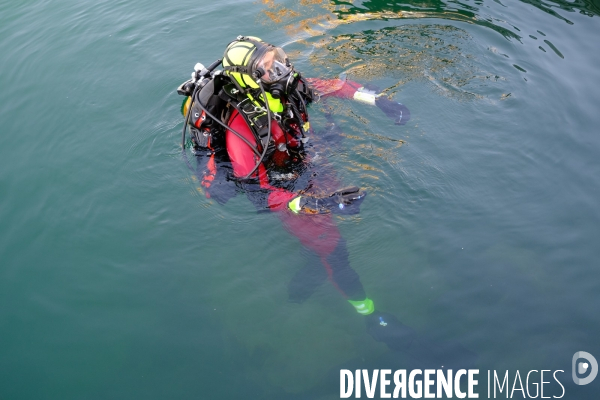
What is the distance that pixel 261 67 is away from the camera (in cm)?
350

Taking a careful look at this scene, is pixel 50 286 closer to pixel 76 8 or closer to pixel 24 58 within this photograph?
pixel 24 58

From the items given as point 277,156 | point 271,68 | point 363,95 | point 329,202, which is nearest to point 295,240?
point 329,202

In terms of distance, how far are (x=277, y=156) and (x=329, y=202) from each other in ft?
2.91

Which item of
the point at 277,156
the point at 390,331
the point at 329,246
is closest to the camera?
the point at 390,331

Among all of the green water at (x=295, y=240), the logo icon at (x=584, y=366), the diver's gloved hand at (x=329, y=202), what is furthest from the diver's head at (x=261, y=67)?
the logo icon at (x=584, y=366)

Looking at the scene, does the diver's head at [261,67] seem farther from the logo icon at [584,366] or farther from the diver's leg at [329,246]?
the logo icon at [584,366]

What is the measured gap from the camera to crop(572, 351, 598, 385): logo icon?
10.0ft

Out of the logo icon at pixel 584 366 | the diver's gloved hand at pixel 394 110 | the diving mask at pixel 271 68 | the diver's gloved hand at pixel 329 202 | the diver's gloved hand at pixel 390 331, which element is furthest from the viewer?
the diver's gloved hand at pixel 394 110

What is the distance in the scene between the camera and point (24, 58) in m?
6.57

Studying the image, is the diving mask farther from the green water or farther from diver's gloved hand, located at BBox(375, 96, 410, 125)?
diver's gloved hand, located at BBox(375, 96, 410, 125)

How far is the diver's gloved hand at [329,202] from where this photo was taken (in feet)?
11.9

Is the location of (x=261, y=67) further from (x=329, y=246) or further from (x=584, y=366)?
(x=584, y=366)

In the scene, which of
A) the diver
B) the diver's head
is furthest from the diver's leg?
the diver's head

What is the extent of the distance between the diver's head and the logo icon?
2850 mm
